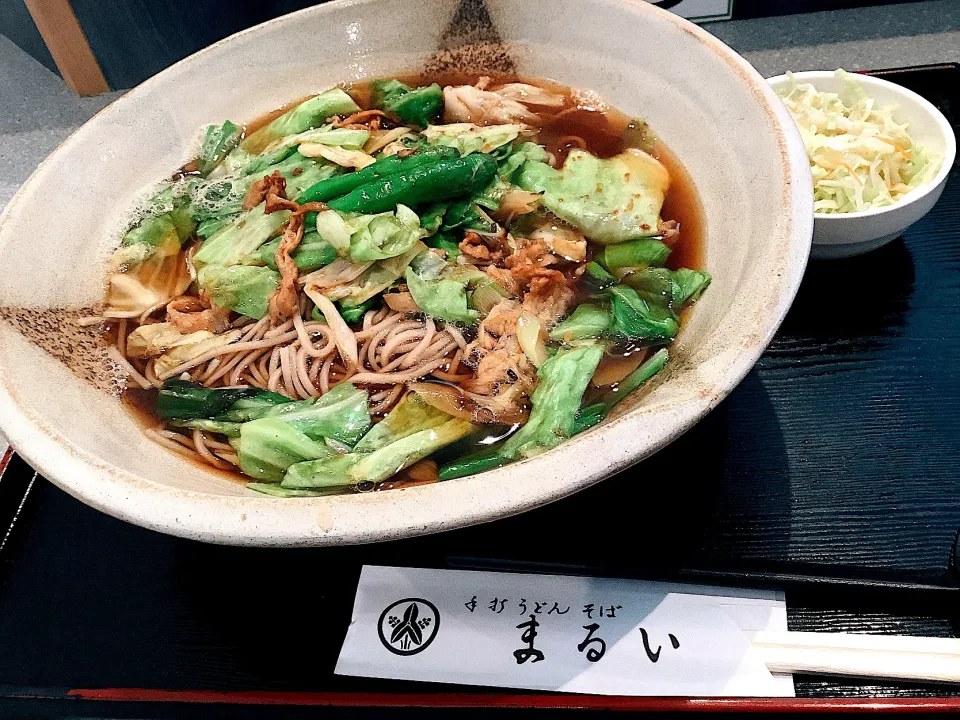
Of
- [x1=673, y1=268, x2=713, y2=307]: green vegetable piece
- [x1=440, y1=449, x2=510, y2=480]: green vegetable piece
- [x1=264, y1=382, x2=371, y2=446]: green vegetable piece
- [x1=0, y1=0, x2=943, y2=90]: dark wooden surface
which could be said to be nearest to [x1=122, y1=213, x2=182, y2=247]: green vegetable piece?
[x1=264, y1=382, x2=371, y2=446]: green vegetable piece

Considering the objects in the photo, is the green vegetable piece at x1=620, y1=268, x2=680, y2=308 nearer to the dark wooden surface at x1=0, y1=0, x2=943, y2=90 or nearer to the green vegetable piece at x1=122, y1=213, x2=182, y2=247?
the green vegetable piece at x1=122, y1=213, x2=182, y2=247

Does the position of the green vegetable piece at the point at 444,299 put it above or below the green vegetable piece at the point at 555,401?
above

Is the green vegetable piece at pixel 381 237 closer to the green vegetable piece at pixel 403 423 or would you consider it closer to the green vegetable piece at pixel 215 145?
the green vegetable piece at pixel 403 423

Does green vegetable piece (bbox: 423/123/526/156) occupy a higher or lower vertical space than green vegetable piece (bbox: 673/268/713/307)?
higher

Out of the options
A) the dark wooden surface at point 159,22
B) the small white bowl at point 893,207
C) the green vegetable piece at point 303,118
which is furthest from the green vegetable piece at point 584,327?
the dark wooden surface at point 159,22

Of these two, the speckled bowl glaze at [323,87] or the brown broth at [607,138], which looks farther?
the brown broth at [607,138]

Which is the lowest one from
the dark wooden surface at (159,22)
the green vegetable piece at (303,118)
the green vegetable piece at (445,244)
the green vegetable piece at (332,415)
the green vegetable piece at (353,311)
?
the green vegetable piece at (332,415)
